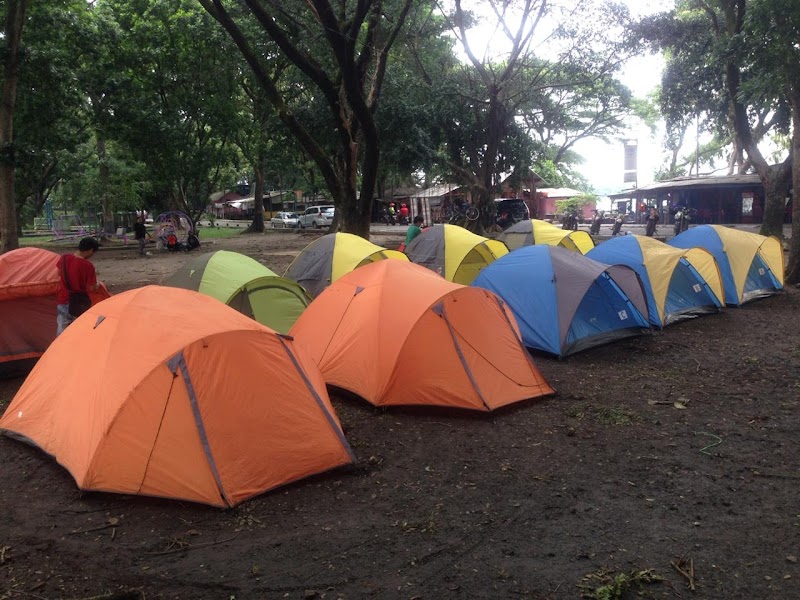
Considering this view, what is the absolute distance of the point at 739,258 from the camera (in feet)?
40.8

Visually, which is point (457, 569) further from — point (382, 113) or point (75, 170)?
point (75, 170)

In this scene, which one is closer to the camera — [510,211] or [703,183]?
[510,211]

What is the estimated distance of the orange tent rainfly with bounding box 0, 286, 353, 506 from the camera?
14.8 feet

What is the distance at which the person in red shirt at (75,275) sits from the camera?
6.89m

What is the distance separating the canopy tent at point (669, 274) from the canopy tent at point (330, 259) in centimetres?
360

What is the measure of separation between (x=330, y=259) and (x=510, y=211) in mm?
18763

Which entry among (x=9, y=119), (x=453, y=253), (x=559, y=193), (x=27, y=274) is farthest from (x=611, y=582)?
(x=559, y=193)

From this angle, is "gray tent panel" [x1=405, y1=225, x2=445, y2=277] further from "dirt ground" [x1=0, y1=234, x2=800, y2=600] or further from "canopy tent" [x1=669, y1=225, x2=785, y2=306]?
"dirt ground" [x1=0, y1=234, x2=800, y2=600]

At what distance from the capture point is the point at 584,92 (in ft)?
94.1

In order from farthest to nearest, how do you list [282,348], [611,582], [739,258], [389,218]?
[389,218]
[739,258]
[282,348]
[611,582]

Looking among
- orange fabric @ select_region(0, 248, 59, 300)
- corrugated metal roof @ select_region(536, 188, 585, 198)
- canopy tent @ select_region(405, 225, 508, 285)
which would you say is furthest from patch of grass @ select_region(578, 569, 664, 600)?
corrugated metal roof @ select_region(536, 188, 585, 198)

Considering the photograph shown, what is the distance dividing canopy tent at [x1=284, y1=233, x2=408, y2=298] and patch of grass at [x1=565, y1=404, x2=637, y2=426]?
16.6 feet

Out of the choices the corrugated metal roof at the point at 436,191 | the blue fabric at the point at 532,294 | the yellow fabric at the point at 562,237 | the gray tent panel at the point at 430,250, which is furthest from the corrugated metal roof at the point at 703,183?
the blue fabric at the point at 532,294

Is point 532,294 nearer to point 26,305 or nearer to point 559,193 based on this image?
point 26,305
